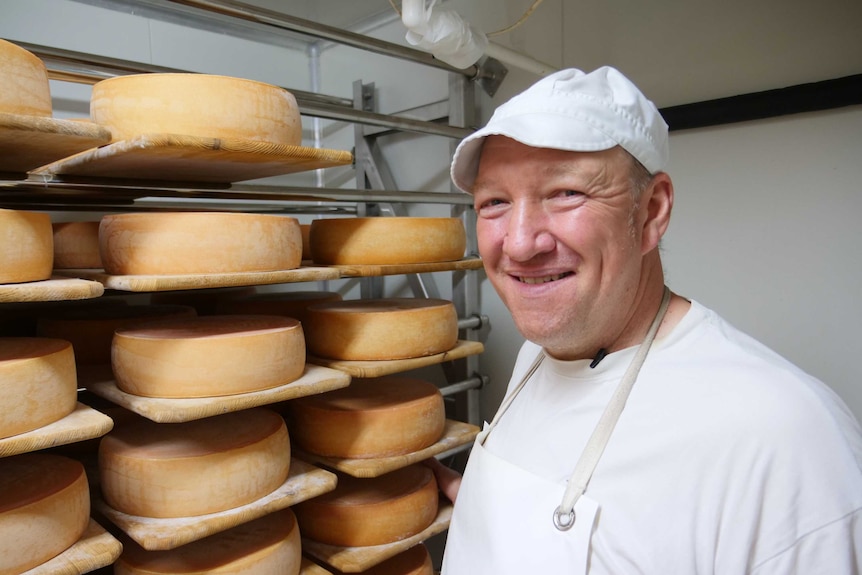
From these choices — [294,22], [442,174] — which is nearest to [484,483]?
[294,22]

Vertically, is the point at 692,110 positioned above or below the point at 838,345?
above

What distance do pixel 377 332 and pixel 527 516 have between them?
80 cm

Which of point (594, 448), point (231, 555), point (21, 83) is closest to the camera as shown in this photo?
point (594, 448)

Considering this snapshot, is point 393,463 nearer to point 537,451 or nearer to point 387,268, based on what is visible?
point 387,268

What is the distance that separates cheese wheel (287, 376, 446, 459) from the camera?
1.59 metres

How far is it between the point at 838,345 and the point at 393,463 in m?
1.25

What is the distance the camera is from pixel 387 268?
1.60 metres

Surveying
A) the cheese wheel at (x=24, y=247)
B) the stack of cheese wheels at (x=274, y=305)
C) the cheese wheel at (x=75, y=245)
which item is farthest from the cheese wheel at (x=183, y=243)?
the stack of cheese wheels at (x=274, y=305)

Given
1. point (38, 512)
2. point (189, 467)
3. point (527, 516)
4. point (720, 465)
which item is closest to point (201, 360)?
point (189, 467)

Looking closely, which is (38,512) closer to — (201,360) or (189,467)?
(189,467)

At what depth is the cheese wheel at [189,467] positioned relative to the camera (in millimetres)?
1285

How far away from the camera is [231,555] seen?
1365 mm

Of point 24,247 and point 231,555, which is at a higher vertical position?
point 24,247

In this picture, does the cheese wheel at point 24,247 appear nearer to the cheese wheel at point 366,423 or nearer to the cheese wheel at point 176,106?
the cheese wheel at point 176,106
